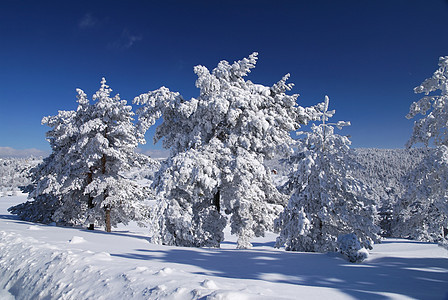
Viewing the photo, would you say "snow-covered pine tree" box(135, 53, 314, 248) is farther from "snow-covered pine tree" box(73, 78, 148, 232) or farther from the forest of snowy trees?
"snow-covered pine tree" box(73, 78, 148, 232)

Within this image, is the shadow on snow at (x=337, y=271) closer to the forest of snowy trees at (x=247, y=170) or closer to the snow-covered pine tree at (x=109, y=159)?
the forest of snowy trees at (x=247, y=170)

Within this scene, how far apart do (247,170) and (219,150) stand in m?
1.51

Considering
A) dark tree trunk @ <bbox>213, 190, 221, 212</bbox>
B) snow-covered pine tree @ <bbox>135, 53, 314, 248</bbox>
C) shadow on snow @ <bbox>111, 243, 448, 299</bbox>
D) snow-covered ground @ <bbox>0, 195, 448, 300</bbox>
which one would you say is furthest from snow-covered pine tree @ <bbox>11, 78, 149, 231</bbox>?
shadow on snow @ <bbox>111, 243, 448, 299</bbox>

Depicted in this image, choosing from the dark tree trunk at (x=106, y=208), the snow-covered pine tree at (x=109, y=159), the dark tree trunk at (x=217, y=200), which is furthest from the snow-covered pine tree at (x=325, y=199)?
the dark tree trunk at (x=106, y=208)

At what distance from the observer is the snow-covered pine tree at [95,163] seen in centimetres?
1445

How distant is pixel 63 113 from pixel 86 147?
379 centimetres

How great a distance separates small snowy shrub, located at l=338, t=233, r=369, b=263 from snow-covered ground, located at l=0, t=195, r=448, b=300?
209mm

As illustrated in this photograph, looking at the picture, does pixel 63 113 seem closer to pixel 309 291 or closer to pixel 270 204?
pixel 270 204

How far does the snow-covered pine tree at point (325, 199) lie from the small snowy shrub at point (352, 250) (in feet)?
6.08

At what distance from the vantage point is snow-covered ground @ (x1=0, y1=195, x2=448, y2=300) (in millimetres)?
3777

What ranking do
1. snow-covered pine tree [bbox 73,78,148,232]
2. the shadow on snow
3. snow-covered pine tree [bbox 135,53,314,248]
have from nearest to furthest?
the shadow on snow
snow-covered pine tree [bbox 135,53,314,248]
snow-covered pine tree [bbox 73,78,148,232]

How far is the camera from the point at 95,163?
51.0ft

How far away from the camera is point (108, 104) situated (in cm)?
1491

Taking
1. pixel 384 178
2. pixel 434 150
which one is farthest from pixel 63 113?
pixel 384 178
